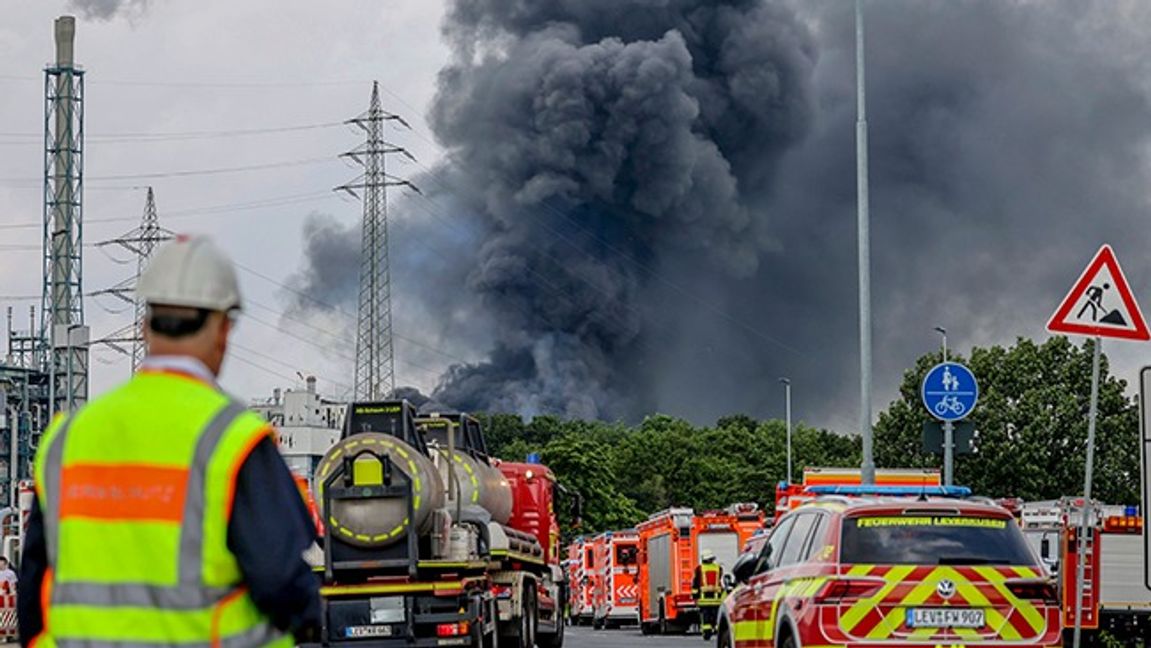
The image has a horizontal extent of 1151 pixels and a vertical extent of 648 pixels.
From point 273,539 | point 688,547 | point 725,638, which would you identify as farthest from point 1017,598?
point 688,547

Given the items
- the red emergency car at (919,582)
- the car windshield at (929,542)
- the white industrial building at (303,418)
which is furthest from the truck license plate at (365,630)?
the white industrial building at (303,418)

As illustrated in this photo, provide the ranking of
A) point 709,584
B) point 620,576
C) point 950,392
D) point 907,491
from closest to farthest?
point 907,491 → point 950,392 → point 709,584 → point 620,576

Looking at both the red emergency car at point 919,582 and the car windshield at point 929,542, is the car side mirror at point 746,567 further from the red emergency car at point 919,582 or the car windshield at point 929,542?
the car windshield at point 929,542

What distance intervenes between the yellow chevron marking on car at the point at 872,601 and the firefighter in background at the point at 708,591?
29.7 metres

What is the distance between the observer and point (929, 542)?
1460cm

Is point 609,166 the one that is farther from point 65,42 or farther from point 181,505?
point 181,505

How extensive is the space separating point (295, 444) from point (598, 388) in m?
41.7

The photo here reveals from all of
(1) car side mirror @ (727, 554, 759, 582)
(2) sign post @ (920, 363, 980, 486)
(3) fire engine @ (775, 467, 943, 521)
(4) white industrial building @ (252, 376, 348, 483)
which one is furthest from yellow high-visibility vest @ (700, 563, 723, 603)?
(4) white industrial building @ (252, 376, 348, 483)

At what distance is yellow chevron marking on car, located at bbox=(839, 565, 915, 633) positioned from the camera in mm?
14281

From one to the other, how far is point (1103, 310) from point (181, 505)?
1144 cm

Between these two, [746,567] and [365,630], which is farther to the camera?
[365,630]

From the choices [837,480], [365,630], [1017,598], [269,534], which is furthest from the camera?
[837,480]

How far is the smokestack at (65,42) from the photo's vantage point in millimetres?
103625

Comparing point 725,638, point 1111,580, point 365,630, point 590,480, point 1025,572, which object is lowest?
point 365,630
